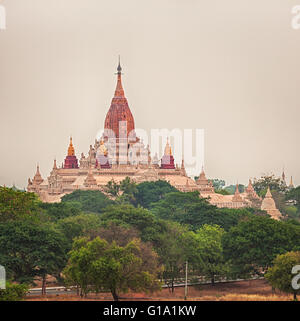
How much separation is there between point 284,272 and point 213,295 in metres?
4.82

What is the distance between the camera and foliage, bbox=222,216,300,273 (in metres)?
62.5

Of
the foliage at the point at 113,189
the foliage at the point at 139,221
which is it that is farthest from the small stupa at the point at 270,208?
the foliage at the point at 139,221

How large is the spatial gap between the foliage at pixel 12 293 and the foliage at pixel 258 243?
17346mm

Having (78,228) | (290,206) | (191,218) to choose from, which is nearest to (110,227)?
(78,228)

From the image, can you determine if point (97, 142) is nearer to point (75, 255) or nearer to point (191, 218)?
point (191, 218)

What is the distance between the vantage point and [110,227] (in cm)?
6206

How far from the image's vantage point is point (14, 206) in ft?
212

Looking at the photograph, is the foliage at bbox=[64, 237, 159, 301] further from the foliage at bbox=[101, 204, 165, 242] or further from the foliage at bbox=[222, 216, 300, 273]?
the foliage at bbox=[222, 216, 300, 273]

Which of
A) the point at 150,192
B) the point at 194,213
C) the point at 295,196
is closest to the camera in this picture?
the point at 194,213

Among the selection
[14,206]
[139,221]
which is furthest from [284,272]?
[14,206]

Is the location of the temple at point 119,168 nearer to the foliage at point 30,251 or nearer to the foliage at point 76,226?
the foliage at point 76,226

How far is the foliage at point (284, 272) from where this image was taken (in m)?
55.5

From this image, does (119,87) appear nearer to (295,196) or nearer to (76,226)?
(295,196)
